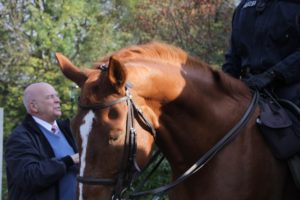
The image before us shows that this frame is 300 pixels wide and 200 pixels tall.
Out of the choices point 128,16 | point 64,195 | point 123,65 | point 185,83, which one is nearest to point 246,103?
point 185,83

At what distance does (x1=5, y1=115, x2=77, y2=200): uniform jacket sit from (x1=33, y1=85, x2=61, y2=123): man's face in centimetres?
12

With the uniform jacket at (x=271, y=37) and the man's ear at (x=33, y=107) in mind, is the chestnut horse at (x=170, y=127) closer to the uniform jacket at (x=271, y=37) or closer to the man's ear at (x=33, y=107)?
the uniform jacket at (x=271, y=37)

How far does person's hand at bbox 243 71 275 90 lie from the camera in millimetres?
3820

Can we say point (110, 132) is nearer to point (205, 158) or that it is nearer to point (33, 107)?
point (205, 158)

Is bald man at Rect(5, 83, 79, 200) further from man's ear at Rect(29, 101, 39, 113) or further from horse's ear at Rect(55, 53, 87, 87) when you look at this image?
horse's ear at Rect(55, 53, 87, 87)

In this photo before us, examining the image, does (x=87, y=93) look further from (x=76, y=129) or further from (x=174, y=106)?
(x=174, y=106)

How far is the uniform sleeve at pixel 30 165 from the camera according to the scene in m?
4.83

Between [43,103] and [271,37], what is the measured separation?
7.37 ft

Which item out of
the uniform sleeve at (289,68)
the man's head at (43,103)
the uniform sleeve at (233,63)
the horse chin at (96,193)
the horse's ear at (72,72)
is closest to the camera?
the horse chin at (96,193)

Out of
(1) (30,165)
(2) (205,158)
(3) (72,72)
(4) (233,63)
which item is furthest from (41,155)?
(2) (205,158)

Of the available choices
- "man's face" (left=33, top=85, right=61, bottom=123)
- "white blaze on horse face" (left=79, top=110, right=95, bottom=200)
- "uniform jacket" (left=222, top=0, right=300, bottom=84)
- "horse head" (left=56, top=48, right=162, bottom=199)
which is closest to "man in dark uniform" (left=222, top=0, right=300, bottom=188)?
"uniform jacket" (left=222, top=0, right=300, bottom=84)

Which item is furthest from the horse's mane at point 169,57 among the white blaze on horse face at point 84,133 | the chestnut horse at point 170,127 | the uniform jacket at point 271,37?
the white blaze on horse face at point 84,133

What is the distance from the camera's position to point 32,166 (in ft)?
16.1

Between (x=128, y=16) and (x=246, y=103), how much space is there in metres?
17.0
